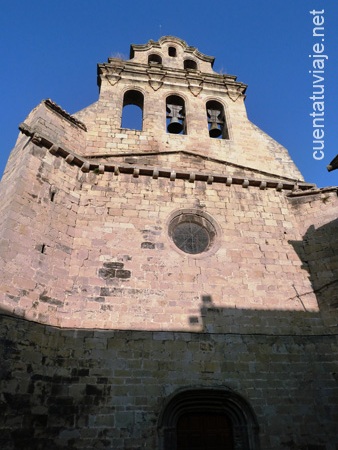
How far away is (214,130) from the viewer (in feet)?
39.6

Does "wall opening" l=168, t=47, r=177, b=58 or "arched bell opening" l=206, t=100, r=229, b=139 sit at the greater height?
"wall opening" l=168, t=47, r=177, b=58

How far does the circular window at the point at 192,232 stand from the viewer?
840cm

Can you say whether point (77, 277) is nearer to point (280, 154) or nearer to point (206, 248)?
point (206, 248)

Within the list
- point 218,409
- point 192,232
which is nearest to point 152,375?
point 218,409

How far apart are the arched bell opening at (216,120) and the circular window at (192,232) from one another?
410 cm

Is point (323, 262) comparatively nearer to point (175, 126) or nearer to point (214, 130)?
point (214, 130)

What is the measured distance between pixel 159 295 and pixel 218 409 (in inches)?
93.2

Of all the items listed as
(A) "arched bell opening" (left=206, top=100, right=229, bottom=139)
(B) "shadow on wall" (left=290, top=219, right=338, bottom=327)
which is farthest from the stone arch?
(A) "arched bell opening" (left=206, top=100, right=229, bottom=139)

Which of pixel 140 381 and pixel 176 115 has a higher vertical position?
pixel 176 115

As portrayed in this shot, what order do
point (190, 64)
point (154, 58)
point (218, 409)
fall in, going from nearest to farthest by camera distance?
point (218, 409), point (154, 58), point (190, 64)

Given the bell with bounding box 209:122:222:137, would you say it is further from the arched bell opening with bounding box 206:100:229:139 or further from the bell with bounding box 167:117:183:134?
the bell with bounding box 167:117:183:134

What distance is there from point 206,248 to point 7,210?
14.5ft

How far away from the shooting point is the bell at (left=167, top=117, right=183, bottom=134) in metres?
11.7

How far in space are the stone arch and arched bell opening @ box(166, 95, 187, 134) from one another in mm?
8059
